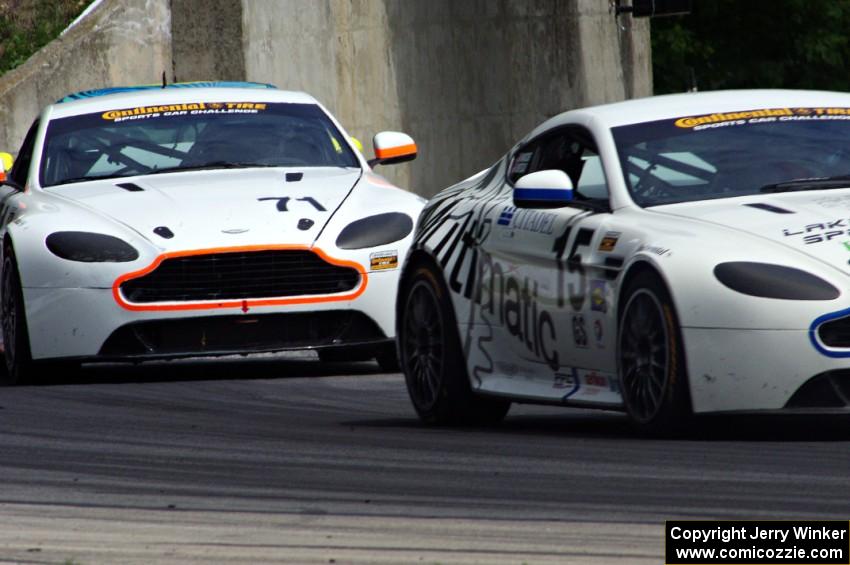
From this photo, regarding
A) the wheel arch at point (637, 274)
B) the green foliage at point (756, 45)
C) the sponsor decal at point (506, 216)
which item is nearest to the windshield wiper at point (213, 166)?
the sponsor decal at point (506, 216)

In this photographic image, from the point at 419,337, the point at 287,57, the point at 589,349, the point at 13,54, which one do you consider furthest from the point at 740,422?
the point at 13,54

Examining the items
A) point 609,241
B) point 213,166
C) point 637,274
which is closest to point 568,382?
point 609,241

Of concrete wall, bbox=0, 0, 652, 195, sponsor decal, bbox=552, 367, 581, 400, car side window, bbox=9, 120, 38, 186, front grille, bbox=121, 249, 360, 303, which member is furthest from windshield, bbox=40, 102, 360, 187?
concrete wall, bbox=0, 0, 652, 195

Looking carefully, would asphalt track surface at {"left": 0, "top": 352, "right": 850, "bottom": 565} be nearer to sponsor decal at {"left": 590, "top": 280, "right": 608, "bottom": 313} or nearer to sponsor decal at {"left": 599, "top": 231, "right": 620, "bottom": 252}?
sponsor decal at {"left": 590, "top": 280, "right": 608, "bottom": 313}

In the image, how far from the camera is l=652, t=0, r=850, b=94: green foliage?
3609 cm

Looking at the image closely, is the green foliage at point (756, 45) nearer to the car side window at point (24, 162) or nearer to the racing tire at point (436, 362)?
the car side window at point (24, 162)

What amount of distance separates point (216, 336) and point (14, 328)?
3.72 feet

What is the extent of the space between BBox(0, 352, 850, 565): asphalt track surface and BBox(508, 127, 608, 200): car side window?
983 mm

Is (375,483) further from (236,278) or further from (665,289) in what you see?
(236,278)

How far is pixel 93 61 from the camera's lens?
80.5 ft

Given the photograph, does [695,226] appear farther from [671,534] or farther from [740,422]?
[671,534]

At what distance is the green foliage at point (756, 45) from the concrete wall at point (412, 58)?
10.1 meters

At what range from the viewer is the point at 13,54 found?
28.7 m

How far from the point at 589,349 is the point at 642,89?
60.3 feet
